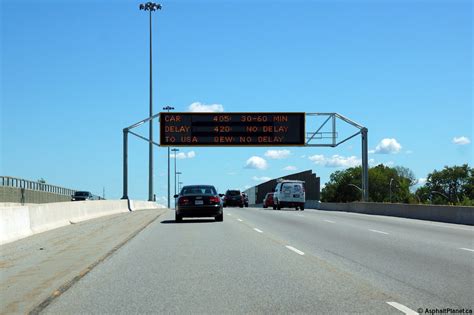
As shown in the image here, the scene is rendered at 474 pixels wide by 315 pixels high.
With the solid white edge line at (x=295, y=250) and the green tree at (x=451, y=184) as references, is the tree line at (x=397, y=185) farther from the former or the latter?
the solid white edge line at (x=295, y=250)

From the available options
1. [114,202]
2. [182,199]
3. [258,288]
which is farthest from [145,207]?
[258,288]

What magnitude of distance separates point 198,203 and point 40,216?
7.54 m

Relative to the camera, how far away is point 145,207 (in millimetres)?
55781

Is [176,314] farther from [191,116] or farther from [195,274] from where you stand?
[191,116]

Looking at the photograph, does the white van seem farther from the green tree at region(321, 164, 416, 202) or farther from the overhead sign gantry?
the green tree at region(321, 164, 416, 202)

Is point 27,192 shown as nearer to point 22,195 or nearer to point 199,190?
point 22,195

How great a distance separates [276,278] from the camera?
34.0ft

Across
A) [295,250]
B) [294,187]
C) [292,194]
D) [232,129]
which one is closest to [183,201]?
[295,250]

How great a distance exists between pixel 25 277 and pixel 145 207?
4547cm

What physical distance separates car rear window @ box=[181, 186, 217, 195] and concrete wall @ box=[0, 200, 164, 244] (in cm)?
497

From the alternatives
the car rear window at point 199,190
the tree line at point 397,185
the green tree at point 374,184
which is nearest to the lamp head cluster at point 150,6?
the car rear window at point 199,190

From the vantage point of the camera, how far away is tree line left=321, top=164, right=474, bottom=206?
490 ft

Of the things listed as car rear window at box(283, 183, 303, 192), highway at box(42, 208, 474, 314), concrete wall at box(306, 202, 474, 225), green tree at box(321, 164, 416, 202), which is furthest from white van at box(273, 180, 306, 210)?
green tree at box(321, 164, 416, 202)

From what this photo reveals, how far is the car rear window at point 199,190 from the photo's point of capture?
2660 centimetres
